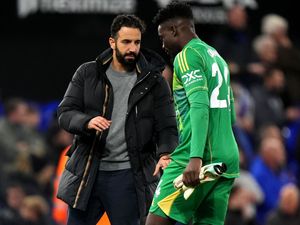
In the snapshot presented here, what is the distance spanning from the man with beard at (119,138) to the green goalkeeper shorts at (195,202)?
0.37 meters

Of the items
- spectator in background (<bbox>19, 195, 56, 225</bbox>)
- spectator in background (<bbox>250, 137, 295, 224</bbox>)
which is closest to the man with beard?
spectator in background (<bbox>19, 195, 56, 225</bbox>)

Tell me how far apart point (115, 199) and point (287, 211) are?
4.99m

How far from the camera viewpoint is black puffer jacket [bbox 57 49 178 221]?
6.12 meters

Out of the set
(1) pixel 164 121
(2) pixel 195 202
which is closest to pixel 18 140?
(1) pixel 164 121

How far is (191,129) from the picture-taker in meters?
5.62

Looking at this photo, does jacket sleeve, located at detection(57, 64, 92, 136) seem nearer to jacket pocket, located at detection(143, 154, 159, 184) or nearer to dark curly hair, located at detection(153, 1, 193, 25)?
jacket pocket, located at detection(143, 154, 159, 184)

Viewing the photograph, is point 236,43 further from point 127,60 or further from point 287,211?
point 127,60

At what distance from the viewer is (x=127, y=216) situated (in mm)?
6160

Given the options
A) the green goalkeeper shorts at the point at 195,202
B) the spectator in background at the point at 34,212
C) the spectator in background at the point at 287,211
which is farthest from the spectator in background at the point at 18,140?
the green goalkeeper shorts at the point at 195,202

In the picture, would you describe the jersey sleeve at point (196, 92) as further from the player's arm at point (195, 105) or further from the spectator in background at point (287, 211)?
the spectator in background at point (287, 211)

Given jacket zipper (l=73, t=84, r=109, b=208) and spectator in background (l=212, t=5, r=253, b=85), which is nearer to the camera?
jacket zipper (l=73, t=84, r=109, b=208)

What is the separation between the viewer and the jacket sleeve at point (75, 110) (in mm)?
5973

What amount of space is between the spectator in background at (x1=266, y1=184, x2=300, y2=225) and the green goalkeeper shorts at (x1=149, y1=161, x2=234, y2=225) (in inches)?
201

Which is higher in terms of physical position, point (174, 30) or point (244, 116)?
point (174, 30)
